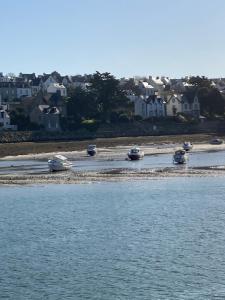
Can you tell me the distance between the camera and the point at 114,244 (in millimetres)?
32906

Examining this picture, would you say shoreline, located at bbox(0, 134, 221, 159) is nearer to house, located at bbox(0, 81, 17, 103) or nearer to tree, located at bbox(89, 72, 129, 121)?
tree, located at bbox(89, 72, 129, 121)

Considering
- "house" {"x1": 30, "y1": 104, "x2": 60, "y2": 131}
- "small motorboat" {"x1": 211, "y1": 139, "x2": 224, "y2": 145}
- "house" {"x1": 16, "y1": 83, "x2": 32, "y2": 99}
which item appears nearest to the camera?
"small motorboat" {"x1": 211, "y1": 139, "x2": 224, "y2": 145}

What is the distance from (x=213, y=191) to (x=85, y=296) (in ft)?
88.3

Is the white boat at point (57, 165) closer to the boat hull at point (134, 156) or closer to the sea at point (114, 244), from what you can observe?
the boat hull at point (134, 156)

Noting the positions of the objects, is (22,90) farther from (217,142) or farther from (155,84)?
(217,142)

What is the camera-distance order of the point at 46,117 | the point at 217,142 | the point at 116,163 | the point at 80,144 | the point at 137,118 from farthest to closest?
the point at 137,118 < the point at 46,117 < the point at 217,142 < the point at 80,144 < the point at 116,163

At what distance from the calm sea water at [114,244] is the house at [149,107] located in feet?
268

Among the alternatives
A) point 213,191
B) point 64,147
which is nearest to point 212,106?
point 64,147

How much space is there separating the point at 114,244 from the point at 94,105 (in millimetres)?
87766

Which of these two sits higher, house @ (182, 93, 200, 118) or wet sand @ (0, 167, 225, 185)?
house @ (182, 93, 200, 118)

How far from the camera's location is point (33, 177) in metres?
62.9

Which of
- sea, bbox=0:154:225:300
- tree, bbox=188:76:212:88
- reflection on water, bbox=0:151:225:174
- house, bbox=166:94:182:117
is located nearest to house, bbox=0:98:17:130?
reflection on water, bbox=0:151:225:174

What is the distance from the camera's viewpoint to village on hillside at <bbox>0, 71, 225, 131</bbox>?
115 m

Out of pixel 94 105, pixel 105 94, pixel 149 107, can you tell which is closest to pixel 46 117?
pixel 94 105
